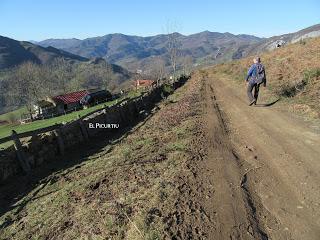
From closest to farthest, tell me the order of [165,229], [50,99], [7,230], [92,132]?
[165,229], [7,230], [92,132], [50,99]

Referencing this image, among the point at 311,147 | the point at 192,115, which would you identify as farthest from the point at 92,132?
the point at 311,147

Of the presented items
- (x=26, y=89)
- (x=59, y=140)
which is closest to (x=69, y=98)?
(x=26, y=89)

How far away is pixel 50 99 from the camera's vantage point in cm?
8525

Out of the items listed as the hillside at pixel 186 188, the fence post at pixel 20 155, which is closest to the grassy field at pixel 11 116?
the fence post at pixel 20 155

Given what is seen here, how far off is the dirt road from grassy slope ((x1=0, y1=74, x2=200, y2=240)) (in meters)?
0.93

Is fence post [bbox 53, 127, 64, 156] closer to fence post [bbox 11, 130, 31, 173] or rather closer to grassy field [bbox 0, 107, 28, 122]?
fence post [bbox 11, 130, 31, 173]

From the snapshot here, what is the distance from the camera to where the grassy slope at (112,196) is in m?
7.21

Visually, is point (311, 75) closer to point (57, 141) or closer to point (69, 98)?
point (57, 141)

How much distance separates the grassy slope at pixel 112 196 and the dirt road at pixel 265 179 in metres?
0.93

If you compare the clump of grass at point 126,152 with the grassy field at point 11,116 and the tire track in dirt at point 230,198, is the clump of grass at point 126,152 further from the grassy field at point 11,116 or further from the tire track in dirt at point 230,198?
the grassy field at point 11,116

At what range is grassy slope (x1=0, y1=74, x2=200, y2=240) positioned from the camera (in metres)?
7.21

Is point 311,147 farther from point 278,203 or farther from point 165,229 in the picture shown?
point 165,229

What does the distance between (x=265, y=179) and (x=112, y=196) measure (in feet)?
10.7

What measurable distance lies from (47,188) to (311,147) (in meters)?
7.20
